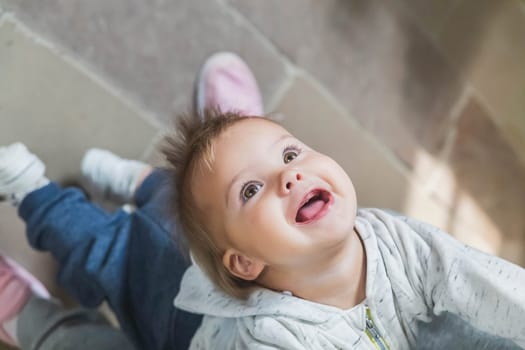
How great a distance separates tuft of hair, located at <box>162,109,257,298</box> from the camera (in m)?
0.75

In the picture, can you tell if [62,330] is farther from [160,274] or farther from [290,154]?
[290,154]

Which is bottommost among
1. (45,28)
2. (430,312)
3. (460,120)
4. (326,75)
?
(430,312)

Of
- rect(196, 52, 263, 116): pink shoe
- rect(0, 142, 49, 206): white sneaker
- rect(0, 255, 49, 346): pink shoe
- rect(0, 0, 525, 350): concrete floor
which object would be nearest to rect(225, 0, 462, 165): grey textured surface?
rect(0, 0, 525, 350): concrete floor

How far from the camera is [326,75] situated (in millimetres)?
1225

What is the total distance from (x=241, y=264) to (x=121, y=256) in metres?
0.28

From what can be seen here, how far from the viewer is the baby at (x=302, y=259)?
2.28ft

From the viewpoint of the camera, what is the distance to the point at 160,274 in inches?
36.4

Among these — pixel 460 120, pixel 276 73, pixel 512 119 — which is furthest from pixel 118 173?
pixel 512 119

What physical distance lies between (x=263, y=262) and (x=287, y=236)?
0.22 ft

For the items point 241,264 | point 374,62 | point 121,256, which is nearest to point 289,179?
point 241,264

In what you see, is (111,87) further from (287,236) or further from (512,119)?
(512,119)

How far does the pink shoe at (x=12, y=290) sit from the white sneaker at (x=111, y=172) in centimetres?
19

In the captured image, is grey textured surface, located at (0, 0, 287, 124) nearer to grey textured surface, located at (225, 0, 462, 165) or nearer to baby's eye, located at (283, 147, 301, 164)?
grey textured surface, located at (225, 0, 462, 165)

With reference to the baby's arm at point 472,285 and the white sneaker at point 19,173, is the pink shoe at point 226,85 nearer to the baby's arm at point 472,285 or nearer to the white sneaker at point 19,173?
the white sneaker at point 19,173
